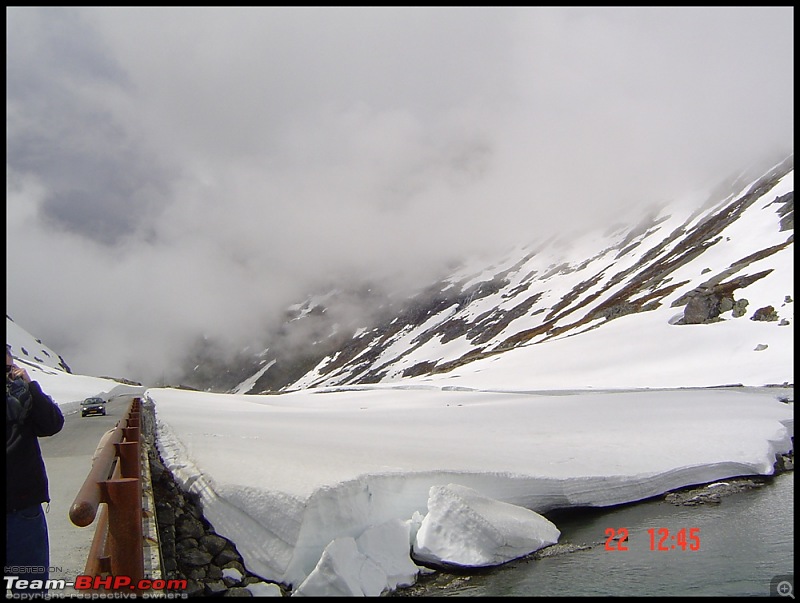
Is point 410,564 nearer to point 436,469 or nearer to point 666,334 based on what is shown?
point 436,469

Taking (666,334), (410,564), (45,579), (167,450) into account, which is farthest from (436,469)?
(666,334)

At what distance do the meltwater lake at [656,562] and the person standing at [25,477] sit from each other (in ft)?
19.4

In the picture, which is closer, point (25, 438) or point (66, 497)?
point (25, 438)

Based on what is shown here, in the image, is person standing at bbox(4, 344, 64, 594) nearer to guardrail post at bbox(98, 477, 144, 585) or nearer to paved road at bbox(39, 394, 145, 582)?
guardrail post at bbox(98, 477, 144, 585)

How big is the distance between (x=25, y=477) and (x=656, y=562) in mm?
10517

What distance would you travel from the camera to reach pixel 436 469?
37.5ft

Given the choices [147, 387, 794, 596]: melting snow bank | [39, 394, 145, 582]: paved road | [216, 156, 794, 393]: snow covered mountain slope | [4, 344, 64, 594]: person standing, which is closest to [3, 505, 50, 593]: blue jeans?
[4, 344, 64, 594]: person standing

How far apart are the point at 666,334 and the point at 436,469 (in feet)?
174

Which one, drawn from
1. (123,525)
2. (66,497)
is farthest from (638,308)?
(123,525)

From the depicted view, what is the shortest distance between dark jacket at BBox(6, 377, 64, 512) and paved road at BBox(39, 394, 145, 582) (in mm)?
1951

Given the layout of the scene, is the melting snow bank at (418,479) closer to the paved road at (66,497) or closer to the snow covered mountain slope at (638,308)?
the paved road at (66,497)

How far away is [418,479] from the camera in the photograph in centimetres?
1080

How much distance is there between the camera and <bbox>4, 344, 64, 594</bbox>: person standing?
4.68m
